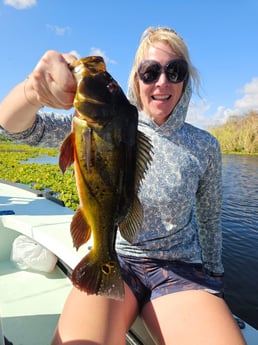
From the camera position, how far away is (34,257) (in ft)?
12.5

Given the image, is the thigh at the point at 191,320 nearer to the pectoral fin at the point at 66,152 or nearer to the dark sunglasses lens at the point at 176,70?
the pectoral fin at the point at 66,152

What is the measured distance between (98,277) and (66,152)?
0.75 metres

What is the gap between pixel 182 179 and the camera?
103 inches


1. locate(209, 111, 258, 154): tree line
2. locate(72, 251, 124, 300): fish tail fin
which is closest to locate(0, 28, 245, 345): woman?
locate(72, 251, 124, 300): fish tail fin

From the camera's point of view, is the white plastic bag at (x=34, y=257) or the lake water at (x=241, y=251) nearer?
the white plastic bag at (x=34, y=257)

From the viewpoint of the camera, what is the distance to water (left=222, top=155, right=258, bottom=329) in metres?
5.51

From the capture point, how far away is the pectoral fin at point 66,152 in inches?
56.9

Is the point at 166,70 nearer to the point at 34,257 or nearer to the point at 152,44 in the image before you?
the point at 152,44

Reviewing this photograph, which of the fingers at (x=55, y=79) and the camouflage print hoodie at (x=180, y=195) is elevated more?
the fingers at (x=55, y=79)

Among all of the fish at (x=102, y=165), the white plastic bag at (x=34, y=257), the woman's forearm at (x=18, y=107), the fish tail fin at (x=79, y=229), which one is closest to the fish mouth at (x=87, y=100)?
the fish at (x=102, y=165)

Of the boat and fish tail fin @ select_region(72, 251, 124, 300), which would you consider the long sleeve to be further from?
fish tail fin @ select_region(72, 251, 124, 300)

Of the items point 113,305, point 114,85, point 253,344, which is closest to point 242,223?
point 253,344

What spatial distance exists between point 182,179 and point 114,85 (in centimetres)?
137

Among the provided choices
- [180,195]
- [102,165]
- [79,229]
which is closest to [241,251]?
[180,195]
